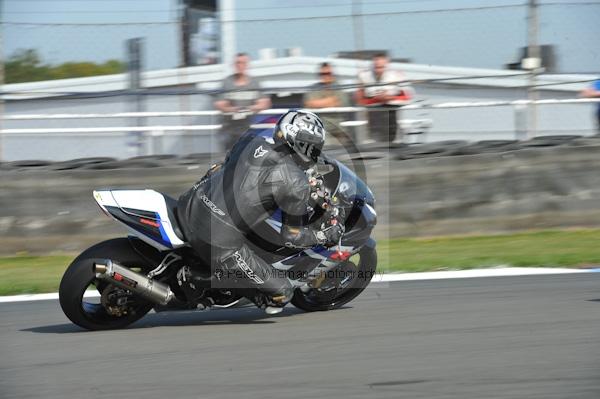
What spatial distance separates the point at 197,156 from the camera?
10.1 m

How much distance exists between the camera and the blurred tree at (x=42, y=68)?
427 inches

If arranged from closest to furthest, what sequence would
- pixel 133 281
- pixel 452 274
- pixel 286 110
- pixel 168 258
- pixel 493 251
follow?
pixel 133 281
pixel 168 258
pixel 452 274
pixel 493 251
pixel 286 110

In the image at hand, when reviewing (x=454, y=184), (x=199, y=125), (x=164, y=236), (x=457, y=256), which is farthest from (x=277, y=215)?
(x=199, y=125)

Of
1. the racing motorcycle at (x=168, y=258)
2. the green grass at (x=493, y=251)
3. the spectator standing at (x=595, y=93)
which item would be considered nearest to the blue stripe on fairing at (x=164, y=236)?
the racing motorcycle at (x=168, y=258)

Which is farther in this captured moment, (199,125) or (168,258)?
(199,125)

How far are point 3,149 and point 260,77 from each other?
3489 millimetres

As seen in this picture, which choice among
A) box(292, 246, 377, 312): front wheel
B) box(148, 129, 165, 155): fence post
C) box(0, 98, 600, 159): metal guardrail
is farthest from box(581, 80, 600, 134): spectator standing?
box(292, 246, 377, 312): front wheel

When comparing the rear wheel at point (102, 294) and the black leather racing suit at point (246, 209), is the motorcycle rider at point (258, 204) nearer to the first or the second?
the black leather racing suit at point (246, 209)

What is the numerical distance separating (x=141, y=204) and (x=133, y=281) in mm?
541

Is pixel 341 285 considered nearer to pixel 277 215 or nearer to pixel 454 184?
pixel 277 215

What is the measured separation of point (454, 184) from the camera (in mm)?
9727

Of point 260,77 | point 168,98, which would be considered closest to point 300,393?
point 168,98

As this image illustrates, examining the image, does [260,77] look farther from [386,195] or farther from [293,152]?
[293,152]

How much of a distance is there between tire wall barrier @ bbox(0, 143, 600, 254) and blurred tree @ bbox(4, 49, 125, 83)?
159cm
